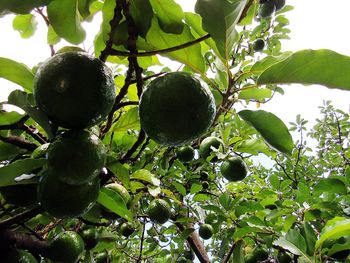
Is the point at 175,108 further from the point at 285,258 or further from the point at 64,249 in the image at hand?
the point at 285,258

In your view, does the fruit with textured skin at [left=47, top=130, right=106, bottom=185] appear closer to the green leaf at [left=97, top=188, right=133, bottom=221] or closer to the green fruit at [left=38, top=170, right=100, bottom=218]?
the green fruit at [left=38, top=170, right=100, bottom=218]

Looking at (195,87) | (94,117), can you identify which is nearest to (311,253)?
(195,87)

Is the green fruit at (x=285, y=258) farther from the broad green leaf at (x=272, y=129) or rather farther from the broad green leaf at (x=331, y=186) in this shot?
the broad green leaf at (x=272, y=129)

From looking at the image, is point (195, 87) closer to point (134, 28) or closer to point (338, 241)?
point (134, 28)

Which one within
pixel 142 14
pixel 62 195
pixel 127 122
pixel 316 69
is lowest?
pixel 62 195

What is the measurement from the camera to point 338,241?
1573 mm

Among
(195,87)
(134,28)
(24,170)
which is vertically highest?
(134,28)

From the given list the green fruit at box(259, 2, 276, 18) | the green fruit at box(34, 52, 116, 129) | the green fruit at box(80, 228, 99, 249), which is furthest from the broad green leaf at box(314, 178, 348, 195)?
the green fruit at box(259, 2, 276, 18)

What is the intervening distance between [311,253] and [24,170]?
50.6 inches

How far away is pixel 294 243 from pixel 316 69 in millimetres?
902

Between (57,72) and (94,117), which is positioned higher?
(57,72)

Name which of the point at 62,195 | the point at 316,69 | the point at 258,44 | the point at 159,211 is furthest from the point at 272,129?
the point at 258,44

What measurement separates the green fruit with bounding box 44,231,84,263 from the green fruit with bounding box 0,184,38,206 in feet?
0.91

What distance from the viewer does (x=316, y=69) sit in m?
0.91
